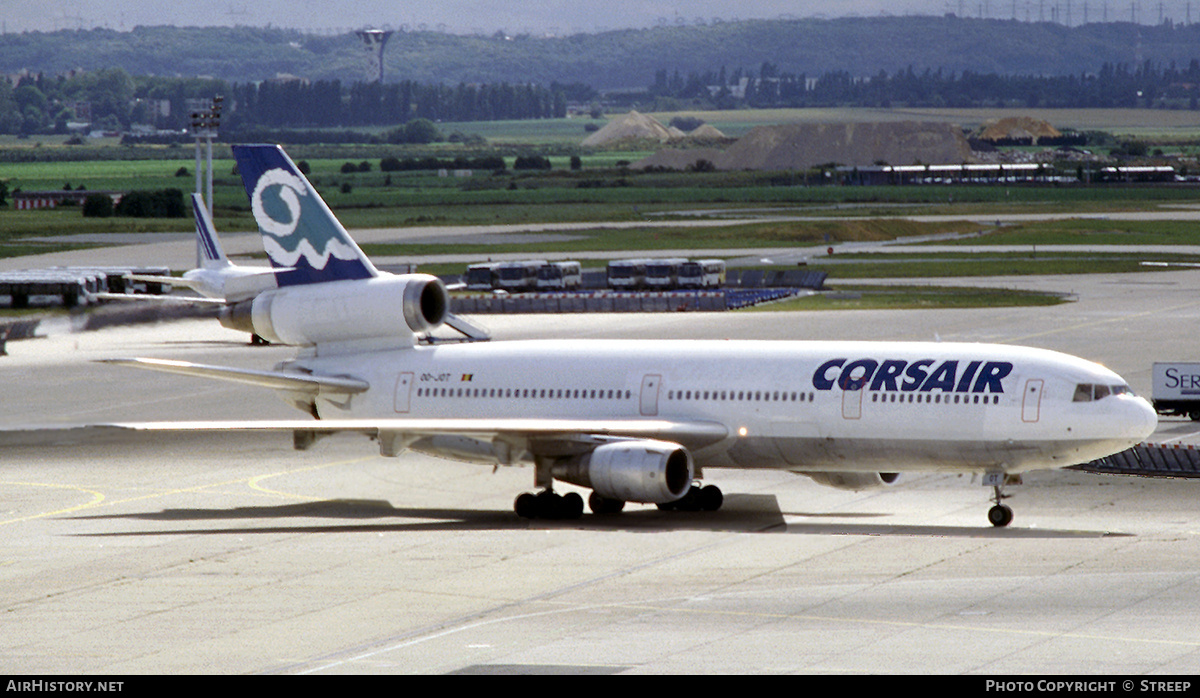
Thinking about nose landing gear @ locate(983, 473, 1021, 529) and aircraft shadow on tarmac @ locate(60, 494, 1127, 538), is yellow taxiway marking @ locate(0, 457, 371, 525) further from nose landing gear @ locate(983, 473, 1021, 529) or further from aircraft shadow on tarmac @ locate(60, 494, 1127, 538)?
nose landing gear @ locate(983, 473, 1021, 529)

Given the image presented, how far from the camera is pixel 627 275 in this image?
113 meters

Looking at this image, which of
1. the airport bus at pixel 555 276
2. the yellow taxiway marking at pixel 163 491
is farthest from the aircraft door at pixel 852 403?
the airport bus at pixel 555 276

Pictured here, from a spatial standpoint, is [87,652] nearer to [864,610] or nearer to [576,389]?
[864,610]

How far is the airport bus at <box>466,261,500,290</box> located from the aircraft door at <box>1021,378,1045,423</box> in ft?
247

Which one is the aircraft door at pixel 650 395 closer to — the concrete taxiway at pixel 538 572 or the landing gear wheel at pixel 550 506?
the concrete taxiway at pixel 538 572

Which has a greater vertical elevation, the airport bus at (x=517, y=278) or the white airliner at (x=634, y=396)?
the white airliner at (x=634, y=396)

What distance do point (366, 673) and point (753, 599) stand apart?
829cm

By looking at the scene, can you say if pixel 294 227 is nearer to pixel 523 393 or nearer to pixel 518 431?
pixel 523 393

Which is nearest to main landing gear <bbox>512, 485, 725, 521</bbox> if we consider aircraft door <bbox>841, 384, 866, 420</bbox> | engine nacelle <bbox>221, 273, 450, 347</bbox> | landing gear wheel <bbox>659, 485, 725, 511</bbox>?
landing gear wheel <bbox>659, 485, 725, 511</bbox>

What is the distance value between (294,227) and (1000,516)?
70.4ft

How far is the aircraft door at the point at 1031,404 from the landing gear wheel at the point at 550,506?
11265 mm

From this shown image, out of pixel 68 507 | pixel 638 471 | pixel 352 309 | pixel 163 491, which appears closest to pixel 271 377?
pixel 352 309

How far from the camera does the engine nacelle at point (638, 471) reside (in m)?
38.9

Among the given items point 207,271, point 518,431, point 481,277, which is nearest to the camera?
point 518,431
